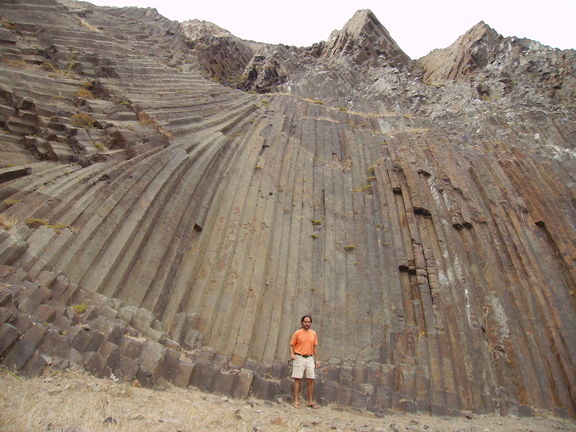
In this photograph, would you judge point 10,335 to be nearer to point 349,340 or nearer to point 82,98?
point 349,340

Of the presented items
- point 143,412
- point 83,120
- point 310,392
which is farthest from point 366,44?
point 143,412

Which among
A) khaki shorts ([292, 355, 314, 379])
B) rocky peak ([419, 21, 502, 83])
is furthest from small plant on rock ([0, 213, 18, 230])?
rocky peak ([419, 21, 502, 83])

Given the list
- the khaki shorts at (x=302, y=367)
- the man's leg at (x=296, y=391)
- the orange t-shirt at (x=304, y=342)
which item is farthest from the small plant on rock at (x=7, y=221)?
the man's leg at (x=296, y=391)

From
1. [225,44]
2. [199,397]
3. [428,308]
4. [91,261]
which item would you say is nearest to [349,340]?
[428,308]

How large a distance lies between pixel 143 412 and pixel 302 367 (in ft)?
10.7

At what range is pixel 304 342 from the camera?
7.70 m

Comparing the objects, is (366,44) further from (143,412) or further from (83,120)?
(143,412)

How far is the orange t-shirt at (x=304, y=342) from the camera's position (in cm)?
767

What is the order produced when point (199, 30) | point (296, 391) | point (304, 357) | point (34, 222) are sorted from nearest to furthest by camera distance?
point (296, 391), point (304, 357), point (34, 222), point (199, 30)

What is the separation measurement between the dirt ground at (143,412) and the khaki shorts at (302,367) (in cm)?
56

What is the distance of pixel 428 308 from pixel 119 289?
7.91 m

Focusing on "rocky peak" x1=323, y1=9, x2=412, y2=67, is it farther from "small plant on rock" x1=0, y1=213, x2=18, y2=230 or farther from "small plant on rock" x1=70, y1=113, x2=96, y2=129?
"small plant on rock" x1=0, y1=213, x2=18, y2=230

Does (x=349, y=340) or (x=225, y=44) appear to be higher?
(x=225, y=44)

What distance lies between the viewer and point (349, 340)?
35.7ft
